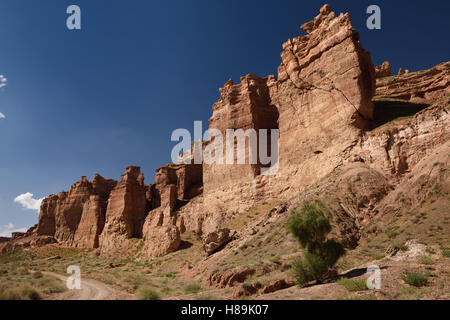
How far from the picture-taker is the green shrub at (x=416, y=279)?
1040 centimetres

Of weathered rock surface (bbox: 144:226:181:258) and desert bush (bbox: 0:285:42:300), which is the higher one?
desert bush (bbox: 0:285:42:300)

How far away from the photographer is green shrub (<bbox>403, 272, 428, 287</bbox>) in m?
10.4

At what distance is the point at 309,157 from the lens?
102ft

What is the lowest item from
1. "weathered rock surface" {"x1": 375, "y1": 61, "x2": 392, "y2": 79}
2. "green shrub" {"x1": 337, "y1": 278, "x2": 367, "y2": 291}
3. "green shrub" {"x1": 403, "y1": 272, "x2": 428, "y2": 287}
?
"green shrub" {"x1": 337, "y1": 278, "x2": 367, "y2": 291}

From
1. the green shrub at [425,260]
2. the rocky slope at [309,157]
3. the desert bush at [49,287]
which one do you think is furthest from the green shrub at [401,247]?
the desert bush at [49,287]

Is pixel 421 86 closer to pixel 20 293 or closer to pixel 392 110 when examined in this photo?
pixel 392 110

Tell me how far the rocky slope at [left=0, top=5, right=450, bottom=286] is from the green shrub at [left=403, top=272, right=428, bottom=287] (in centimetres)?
602

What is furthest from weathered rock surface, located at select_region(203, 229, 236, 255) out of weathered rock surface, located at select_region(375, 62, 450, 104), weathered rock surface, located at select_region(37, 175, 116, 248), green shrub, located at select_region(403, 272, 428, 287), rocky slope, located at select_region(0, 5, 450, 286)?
weathered rock surface, located at select_region(37, 175, 116, 248)

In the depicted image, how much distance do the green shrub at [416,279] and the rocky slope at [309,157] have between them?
19.7 ft

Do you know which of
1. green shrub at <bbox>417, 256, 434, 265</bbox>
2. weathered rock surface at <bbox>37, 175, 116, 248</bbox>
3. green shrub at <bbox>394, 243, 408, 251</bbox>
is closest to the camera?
green shrub at <bbox>417, 256, 434, 265</bbox>

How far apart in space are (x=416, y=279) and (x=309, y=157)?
21.2 metres

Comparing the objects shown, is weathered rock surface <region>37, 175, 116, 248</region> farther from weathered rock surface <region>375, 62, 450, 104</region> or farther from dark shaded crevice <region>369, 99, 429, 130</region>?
weathered rock surface <region>375, 62, 450, 104</region>

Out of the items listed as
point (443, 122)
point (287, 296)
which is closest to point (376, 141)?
point (443, 122)
